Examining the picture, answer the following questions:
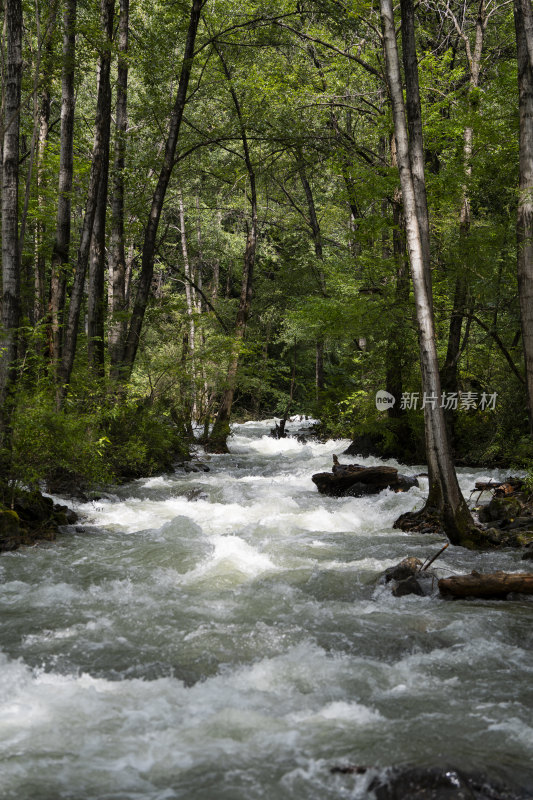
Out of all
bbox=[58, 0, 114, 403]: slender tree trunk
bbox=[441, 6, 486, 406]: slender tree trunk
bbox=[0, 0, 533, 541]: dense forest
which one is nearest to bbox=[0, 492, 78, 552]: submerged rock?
bbox=[0, 0, 533, 541]: dense forest

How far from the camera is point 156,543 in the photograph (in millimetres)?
8344

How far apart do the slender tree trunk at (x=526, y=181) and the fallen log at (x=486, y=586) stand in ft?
11.2

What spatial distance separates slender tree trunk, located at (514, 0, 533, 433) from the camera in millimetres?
8664

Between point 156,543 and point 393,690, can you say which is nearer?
point 393,690

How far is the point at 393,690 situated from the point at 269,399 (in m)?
31.2

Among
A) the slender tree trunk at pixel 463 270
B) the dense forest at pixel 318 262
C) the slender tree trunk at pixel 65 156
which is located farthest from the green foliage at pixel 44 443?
the slender tree trunk at pixel 463 270

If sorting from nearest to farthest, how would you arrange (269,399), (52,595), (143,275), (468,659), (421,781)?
(421,781) → (468,659) → (52,595) → (143,275) → (269,399)

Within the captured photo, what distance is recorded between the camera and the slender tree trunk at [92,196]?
1159cm

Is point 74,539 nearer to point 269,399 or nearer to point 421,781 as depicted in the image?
point 421,781

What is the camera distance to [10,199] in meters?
8.27

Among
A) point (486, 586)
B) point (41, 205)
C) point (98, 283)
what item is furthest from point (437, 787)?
point (41, 205)

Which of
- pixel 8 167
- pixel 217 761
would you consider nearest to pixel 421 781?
pixel 217 761

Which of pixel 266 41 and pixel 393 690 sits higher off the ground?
pixel 266 41

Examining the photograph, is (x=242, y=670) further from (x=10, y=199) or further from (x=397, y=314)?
(x=397, y=314)
